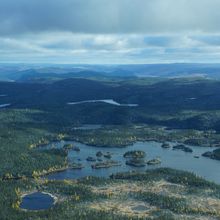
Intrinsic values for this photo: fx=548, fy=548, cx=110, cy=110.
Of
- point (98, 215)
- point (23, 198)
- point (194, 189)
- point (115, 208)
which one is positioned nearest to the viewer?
point (98, 215)

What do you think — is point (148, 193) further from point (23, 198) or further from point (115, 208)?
point (23, 198)

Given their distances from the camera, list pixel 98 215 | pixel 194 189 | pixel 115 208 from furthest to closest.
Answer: pixel 194 189 < pixel 115 208 < pixel 98 215

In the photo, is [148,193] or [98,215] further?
[148,193]

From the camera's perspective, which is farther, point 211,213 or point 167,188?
point 167,188

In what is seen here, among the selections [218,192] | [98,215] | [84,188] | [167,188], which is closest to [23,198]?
[84,188]

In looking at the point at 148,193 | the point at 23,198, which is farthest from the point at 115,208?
the point at 23,198

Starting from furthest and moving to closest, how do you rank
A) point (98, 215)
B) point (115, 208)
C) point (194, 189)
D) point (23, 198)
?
point (194, 189) < point (23, 198) < point (115, 208) < point (98, 215)

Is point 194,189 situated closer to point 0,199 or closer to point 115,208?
point 115,208

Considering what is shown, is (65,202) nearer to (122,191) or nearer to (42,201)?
(42,201)
